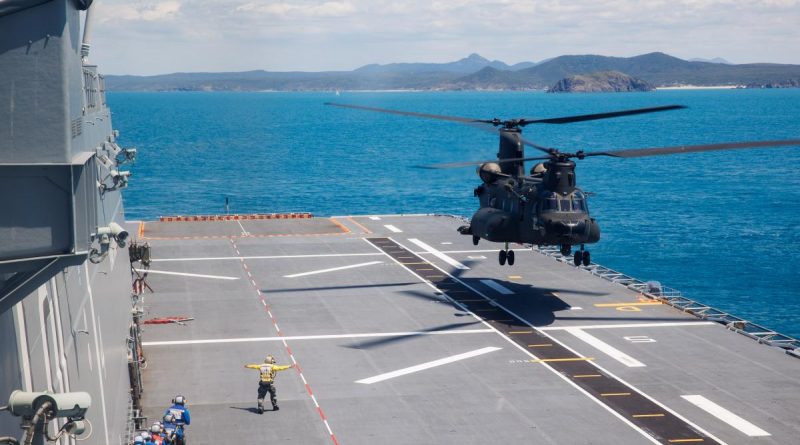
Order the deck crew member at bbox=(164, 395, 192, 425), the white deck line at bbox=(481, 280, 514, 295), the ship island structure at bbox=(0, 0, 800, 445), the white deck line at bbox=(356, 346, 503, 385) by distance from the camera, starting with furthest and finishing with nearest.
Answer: the white deck line at bbox=(481, 280, 514, 295) < the white deck line at bbox=(356, 346, 503, 385) < the deck crew member at bbox=(164, 395, 192, 425) < the ship island structure at bbox=(0, 0, 800, 445)

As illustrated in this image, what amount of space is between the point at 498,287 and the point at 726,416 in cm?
1935

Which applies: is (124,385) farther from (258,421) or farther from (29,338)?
(29,338)

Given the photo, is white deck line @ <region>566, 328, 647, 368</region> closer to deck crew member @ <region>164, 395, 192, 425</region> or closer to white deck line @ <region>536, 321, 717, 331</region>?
white deck line @ <region>536, 321, 717, 331</region>

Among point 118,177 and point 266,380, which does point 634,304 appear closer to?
point 266,380

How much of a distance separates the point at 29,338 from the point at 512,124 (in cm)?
3264

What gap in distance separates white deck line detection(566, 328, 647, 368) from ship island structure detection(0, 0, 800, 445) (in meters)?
0.16

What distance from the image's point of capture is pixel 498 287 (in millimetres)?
47062

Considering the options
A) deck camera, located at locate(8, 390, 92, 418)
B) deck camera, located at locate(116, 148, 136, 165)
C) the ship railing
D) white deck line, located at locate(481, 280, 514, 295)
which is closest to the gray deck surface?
white deck line, located at locate(481, 280, 514, 295)

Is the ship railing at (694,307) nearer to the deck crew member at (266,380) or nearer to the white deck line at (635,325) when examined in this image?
the white deck line at (635,325)

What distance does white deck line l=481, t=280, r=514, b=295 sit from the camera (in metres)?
45.9

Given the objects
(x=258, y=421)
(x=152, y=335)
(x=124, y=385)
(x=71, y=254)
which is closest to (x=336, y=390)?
(x=258, y=421)

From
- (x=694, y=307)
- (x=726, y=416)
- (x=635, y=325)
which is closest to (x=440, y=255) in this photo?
(x=694, y=307)

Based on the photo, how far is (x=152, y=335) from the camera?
38.3 metres

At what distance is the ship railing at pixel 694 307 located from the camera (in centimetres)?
3816
